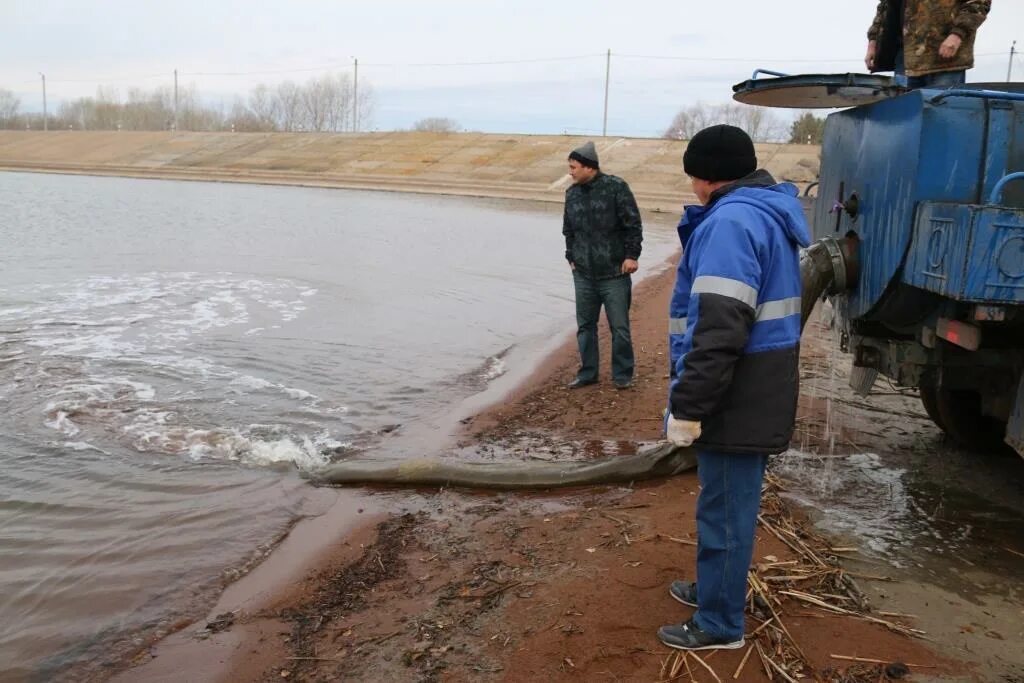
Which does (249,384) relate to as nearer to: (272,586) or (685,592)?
(272,586)

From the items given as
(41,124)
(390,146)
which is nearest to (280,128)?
(41,124)

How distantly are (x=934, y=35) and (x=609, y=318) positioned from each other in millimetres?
3200

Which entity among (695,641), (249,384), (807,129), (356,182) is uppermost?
(807,129)

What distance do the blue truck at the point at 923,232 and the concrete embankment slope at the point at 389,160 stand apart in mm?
26614

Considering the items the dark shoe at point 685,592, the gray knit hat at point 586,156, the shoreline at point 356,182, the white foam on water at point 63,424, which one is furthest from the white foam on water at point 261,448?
the shoreline at point 356,182

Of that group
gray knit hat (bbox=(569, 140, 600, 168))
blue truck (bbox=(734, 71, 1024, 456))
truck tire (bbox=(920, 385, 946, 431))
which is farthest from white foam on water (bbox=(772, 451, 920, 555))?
gray knit hat (bbox=(569, 140, 600, 168))

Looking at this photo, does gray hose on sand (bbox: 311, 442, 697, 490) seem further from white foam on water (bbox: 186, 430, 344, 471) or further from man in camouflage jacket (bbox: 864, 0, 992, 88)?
man in camouflage jacket (bbox: 864, 0, 992, 88)

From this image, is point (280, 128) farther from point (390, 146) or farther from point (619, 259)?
point (619, 259)

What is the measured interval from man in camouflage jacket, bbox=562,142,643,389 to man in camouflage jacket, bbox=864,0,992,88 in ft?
7.31

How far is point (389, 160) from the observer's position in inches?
1874

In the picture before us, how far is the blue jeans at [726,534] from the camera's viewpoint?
10.2 feet

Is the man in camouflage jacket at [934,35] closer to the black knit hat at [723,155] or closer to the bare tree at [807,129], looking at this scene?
the black knit hat at [723,155]

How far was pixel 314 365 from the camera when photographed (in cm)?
908

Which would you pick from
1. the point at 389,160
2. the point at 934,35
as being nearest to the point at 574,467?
the point at 934,35
